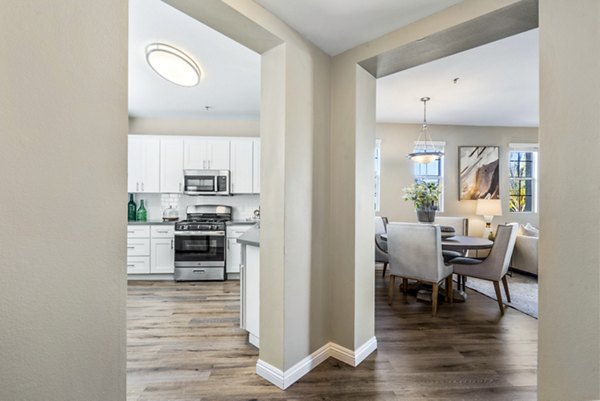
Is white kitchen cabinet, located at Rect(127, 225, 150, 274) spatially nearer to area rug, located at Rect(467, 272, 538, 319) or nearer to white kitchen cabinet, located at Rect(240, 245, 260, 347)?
white kitchen cabinet, located at Rect(240, 245, 260, 347)

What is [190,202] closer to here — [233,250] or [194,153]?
[194,153]

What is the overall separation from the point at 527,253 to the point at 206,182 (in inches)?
209

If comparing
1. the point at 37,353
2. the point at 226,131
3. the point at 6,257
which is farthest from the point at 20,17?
the point at 226,131

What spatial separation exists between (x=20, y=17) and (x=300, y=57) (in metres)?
1.43

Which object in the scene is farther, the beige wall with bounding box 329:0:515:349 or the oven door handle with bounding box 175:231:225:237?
the oven door handle with bounding box 175:231:225:237

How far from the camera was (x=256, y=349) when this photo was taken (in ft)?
7.22

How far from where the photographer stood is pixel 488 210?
492 centimetres

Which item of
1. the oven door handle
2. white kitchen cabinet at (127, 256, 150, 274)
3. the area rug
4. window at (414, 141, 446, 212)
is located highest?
window at (414, 141, 446, 212)

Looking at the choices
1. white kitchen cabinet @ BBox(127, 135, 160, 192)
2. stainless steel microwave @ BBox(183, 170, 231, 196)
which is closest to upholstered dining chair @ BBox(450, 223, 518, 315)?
stainless steel microwave @ BBox(183, 170, 231, 196)

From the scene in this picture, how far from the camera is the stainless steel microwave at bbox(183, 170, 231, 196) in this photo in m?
4.34

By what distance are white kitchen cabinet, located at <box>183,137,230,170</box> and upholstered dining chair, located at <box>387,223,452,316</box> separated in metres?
2.92

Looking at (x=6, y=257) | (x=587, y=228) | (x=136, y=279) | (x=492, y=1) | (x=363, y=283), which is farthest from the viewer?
(x=136, y=279)

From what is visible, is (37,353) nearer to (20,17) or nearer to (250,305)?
(20,17)

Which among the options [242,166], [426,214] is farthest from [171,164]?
[426,214]
